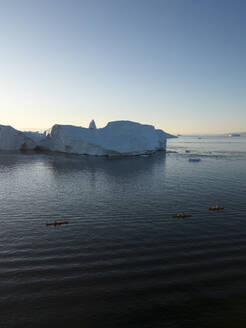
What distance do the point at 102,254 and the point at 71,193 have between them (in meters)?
18.2

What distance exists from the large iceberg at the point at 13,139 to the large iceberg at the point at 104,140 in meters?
11.3

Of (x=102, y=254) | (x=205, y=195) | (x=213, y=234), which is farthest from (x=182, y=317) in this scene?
(x=205, y=195)

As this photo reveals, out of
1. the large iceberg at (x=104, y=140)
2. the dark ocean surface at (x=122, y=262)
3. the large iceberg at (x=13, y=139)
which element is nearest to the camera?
the dark ocean surface at (x=122, y=262)

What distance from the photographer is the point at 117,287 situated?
12.0 meters

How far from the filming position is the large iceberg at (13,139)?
94.3m

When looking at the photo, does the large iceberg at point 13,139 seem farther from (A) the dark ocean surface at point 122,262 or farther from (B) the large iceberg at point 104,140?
(A) the dark ocean surface at point 122,262

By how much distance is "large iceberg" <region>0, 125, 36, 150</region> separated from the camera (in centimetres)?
9431

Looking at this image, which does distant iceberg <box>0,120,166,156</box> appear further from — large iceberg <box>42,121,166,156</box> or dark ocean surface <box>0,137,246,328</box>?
dark ocean surface <box>0,137,246,328</box>

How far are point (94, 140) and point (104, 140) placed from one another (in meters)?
3.76

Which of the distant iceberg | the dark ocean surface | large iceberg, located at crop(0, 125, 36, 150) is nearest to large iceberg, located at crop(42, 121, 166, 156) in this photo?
the distant iceberg

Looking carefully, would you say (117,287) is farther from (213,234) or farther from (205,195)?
(205,195)

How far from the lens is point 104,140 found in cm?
8400

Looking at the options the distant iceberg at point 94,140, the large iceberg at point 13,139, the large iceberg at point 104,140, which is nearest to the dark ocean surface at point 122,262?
the large iceberg at point 104,140

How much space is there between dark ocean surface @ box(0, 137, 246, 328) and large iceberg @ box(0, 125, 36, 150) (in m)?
74.3
